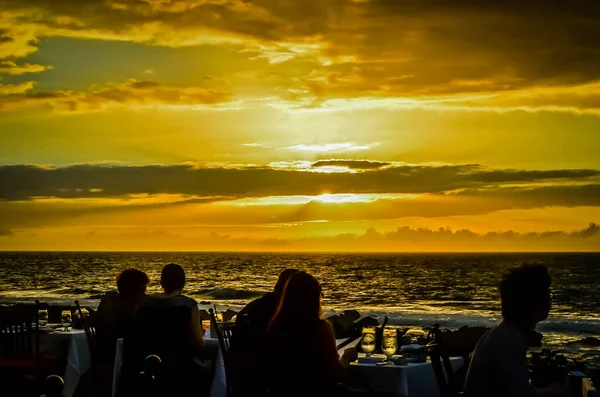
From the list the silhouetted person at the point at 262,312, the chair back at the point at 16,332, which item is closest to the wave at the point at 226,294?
the chair back at the point at 16,332

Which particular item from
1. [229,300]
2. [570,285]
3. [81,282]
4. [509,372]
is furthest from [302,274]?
[81,282]

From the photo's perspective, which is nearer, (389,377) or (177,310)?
(389,377)

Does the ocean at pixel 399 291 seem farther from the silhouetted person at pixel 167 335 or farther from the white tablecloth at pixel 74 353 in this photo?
the silhouetted person at pixel 167 335

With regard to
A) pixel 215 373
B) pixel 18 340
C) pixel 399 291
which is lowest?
pixel 399 291

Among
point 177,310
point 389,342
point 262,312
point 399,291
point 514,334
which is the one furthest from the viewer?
point 399,291

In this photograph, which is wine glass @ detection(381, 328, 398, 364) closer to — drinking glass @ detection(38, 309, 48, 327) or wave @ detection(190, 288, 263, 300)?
drinking glass @ detection(38, 309, 48, 327)

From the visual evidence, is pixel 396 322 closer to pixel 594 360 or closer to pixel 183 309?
pixel 594 360

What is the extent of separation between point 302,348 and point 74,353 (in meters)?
4.41

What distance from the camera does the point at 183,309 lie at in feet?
22.6

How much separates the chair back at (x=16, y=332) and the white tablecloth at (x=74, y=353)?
954 millimetres

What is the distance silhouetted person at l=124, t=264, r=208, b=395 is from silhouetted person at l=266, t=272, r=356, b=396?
67.3 inches

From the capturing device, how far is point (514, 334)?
13.6 ft

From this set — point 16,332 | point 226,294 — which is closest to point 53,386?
point 16,332

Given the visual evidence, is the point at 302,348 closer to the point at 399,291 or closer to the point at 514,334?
the point at 514,334
